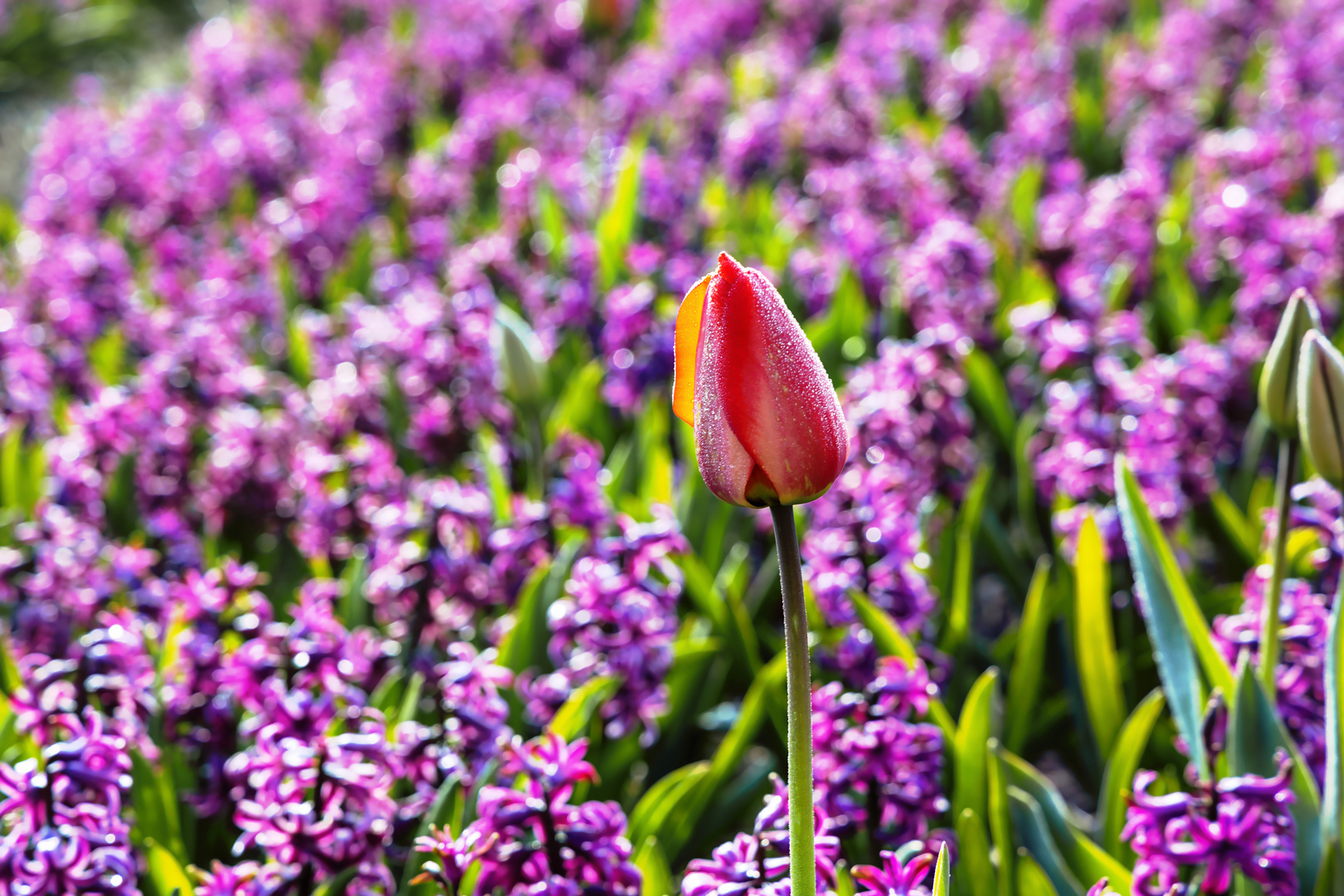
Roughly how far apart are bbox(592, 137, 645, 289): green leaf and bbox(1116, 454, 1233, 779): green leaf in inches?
68.1

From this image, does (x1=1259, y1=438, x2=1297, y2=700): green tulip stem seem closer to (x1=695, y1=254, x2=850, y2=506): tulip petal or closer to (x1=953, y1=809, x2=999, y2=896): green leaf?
(x1=953, y1=809, x2=999, y2=896): green leaf

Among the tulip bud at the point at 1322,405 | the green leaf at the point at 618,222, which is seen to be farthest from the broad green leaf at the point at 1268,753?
the green leaf at the point at 618,222

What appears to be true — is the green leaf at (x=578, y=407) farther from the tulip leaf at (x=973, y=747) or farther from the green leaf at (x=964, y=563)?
the tulip leaf at (x=973, y=747)

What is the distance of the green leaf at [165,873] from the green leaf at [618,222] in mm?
1937

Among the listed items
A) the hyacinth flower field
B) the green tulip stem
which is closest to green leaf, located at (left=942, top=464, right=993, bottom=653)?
the hyacinth flower field

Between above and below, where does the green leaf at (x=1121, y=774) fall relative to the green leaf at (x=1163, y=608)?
below

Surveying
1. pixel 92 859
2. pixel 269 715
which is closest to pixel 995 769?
pixel 269 715

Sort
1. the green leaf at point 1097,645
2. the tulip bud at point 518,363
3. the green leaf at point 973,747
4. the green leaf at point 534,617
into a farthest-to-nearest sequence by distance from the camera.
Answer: the tulip bud at point 518,363, the green leaf at point 534,617, the green leaf at point 1097,645, the green leaf at point 973,747

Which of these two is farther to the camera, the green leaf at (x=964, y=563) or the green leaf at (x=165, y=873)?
the green leaf at (x=964, y=563)

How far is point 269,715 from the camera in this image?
144cm

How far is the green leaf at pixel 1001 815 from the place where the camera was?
56.5 inches

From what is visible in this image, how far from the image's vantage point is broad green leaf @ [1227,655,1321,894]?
1394 millimetres

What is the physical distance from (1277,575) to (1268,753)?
20cm

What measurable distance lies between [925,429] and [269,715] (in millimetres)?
1186
